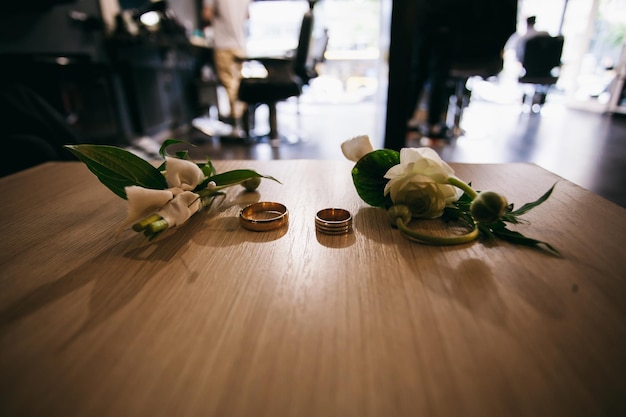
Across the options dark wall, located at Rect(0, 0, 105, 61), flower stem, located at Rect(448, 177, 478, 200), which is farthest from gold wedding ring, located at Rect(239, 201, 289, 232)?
dark wall, located at Rect(0, 0, 105, 61)

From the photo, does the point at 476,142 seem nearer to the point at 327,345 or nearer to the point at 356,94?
the point at 327,345

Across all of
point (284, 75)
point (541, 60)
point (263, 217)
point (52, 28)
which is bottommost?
point (263, 217)

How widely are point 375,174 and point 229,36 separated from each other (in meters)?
3.38

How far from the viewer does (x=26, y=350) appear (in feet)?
0.93

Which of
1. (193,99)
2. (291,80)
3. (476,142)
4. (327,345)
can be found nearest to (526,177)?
(327,345)

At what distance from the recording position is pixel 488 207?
405 mm

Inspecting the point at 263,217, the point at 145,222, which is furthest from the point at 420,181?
the point at 145,222

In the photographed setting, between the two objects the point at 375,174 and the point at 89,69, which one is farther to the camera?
the point at 89,69

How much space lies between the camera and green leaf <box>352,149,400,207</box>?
513 mm

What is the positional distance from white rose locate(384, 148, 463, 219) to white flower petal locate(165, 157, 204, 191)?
0.97ft

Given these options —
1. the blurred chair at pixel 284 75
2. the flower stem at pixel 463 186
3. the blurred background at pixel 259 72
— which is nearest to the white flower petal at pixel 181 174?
the flower stem at pixel 463 186

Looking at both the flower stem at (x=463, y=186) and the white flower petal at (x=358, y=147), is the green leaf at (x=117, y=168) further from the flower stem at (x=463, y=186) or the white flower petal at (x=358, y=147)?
the flower stem at (x=463, y=186)

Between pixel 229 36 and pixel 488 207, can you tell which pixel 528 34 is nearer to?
pixel 229 36

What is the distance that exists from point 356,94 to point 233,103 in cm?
383
